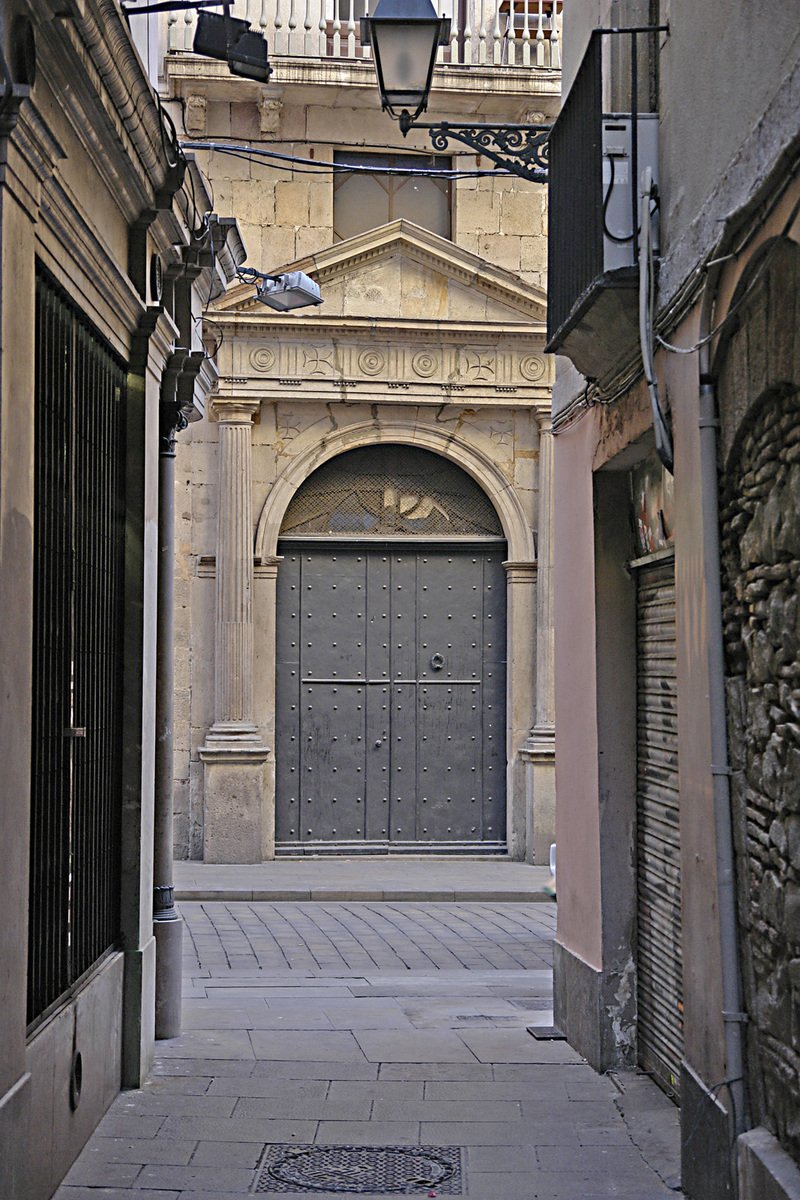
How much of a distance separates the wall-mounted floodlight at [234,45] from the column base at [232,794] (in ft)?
29.3

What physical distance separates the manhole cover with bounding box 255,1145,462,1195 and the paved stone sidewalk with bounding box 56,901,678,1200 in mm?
59

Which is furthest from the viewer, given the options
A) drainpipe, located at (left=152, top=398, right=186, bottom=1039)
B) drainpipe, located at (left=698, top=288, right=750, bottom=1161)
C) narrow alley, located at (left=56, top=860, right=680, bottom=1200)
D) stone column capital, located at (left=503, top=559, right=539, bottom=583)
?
stone column capital, located at (left=503, top=559, right=539, bottom=583)

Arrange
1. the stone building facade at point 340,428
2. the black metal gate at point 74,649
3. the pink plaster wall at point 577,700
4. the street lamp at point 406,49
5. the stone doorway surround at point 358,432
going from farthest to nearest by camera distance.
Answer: the stone building facade at point 340,428 → the stone doorway surround at point 358,432 → the street lamp at point 406,49 → the pink plaster wall at point 577,700 → the black metal gate at point 74,649

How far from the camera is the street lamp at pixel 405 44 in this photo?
9.10 m

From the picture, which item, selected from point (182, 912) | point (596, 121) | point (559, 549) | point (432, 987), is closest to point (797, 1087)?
point (596, 121)

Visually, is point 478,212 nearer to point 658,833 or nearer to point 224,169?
point 224,169

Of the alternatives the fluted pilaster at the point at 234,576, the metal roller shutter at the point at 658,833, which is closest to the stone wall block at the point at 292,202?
the fluted pilaster at the point at 234,576

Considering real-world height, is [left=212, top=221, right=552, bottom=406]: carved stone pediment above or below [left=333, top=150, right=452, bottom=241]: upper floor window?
below

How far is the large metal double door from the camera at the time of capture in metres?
17.6

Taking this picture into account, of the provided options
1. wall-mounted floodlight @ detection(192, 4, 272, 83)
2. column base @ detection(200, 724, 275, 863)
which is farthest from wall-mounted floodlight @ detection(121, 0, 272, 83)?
column base @ detection(200, 724, 275, 863)

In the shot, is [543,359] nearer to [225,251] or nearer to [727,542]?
[225,251]

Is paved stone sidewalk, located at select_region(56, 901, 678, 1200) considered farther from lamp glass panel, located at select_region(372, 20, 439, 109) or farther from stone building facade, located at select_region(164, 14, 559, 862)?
lamp glass panel, located at select_region(372, 20, 439, 109)

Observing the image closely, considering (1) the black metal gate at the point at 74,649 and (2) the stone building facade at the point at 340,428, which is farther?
(2) the stone building facade at the point at 340,428

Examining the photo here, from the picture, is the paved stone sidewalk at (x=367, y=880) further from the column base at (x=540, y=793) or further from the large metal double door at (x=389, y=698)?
the large metal double door at (x=389, y=698)
